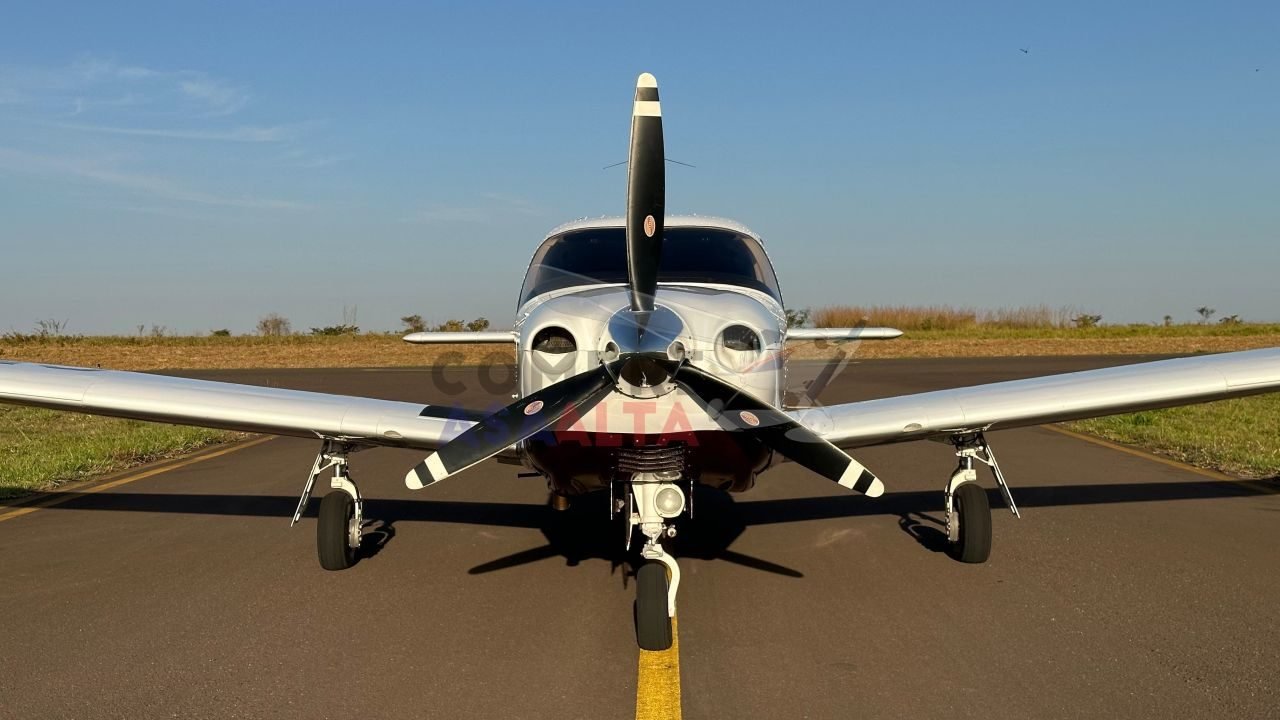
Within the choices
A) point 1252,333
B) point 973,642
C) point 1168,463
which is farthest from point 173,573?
point 1252,333

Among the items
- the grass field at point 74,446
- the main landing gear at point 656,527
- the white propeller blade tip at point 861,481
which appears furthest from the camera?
the grass field at point 74,446

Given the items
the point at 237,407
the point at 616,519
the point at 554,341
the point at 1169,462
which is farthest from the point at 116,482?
the point at 1169,462

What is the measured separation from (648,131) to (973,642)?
2.72 meters

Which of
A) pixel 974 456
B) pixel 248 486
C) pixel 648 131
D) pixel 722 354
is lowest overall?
pixel 248 486

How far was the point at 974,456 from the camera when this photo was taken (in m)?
6.70

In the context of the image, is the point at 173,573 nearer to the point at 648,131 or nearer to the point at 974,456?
the point at 648,131

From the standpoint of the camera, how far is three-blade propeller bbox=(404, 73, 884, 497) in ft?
14.9

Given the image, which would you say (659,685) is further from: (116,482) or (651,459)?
(116,482)

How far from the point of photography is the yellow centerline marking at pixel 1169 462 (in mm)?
9156

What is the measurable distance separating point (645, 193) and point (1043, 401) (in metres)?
3.21

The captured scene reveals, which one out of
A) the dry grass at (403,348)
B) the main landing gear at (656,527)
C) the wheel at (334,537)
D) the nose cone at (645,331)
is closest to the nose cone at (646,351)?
the nose cone at (645,331)

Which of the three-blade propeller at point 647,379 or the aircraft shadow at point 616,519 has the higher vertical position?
the three-blade propeller at point 647,379

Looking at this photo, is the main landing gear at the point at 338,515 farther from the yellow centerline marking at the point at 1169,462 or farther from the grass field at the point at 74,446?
the yellow centerline marking at the point at 1169,462

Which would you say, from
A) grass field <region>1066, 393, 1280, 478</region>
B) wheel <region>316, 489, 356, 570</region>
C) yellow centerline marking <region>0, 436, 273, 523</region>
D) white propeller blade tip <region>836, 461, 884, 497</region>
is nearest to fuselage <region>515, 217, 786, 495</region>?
white propeller blade tip <region>836, 461, 884, 497</region>
